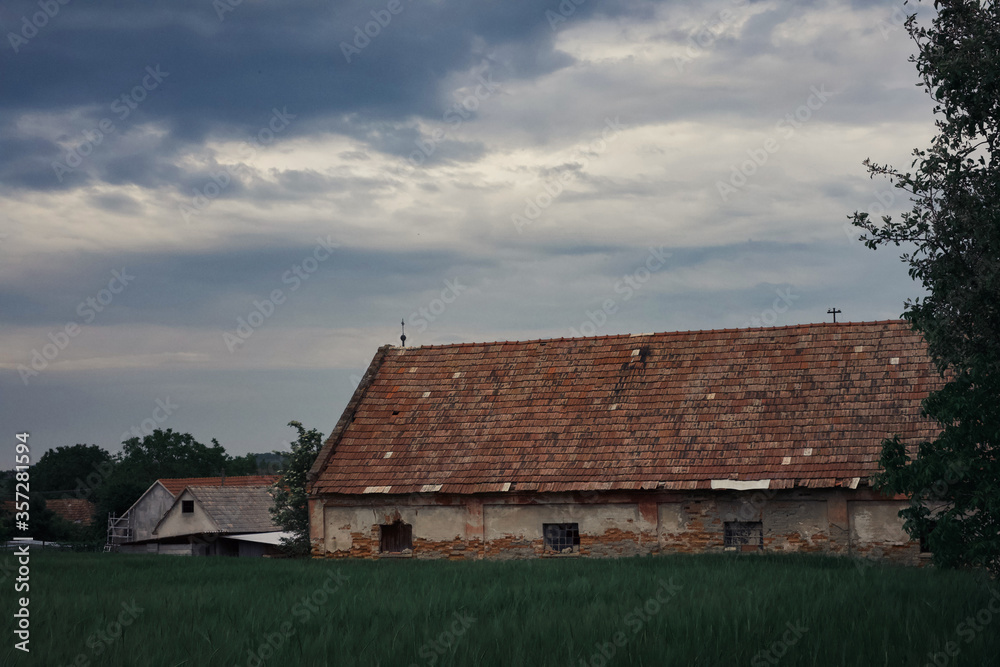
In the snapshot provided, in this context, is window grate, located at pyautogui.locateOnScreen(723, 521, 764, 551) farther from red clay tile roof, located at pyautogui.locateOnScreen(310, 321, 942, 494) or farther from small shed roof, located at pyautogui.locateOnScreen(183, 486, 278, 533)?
small shed roof, located at pyautogui.locateOnScreen(183, 486, 278, 533)

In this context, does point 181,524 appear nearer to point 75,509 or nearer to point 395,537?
point 75,509

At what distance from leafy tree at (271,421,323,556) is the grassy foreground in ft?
41.0

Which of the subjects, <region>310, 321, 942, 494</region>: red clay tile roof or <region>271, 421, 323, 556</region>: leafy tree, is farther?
<region>271, 421, 323, 556</region>: leafy tree

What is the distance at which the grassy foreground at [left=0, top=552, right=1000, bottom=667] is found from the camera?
867 cm

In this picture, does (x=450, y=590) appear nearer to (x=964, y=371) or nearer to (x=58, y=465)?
(x=964, y=371)

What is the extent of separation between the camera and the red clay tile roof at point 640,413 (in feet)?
75.8

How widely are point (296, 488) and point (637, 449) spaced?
11.2 meters

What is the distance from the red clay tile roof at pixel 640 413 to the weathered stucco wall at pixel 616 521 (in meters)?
0.50

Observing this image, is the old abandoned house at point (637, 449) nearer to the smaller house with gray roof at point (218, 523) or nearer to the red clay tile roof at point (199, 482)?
the smaller house with gray roof at point (218, 523)

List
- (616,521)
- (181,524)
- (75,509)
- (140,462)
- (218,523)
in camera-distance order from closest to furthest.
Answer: (616,521) → (218,523) → (181,524) → (75,509) → (140,462)

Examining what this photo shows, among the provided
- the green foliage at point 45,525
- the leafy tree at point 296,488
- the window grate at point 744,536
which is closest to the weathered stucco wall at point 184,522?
the green foliage at point 45,525

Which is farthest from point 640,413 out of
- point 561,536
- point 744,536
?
point 744,536

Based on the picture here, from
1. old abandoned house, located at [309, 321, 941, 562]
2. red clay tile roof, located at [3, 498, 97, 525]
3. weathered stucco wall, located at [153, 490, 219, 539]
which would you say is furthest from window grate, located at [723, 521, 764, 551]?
red clay tile roof, located at [3, 498, 97, 525]

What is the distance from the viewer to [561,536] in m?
24.2
